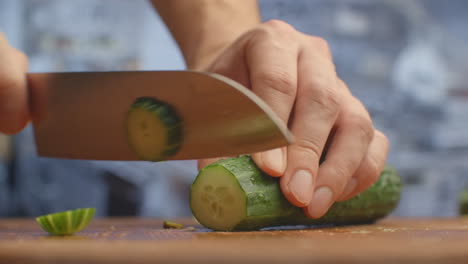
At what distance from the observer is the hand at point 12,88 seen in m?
1.84

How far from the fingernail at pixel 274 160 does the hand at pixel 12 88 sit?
90 centimetres

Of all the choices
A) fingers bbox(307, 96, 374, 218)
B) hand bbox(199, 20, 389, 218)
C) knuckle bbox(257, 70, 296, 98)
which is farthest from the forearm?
fingers bbox(307, 96, 374, 218)

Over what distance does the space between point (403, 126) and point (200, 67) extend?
2.96 m

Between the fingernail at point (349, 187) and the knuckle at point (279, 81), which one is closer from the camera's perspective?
the knuckle at point (279, 81)

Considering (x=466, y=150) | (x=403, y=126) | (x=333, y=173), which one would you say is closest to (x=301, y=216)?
(x=333, y=173)

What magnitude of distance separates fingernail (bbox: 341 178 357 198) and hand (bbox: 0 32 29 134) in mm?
1234

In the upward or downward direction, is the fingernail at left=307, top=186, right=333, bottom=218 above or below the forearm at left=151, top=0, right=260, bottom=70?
below

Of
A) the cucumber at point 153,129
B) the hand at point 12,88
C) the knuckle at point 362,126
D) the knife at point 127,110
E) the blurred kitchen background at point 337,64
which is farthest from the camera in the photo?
the blurred kitchen background at point 337,64

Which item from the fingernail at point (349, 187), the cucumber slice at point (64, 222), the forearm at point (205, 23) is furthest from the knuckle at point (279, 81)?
the cucumber slice at point (64, 222)

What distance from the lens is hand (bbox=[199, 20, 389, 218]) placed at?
1.80m

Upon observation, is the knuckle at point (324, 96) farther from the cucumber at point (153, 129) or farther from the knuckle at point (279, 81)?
the cucumber at point (153, 129)

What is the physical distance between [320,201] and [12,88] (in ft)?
3.81

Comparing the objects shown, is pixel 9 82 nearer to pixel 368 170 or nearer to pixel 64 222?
pixel 64 222

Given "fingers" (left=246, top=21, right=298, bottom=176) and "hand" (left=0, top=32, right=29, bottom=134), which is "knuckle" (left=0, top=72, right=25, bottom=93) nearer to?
"hand" (left=0, top=32, right=29, bottom=134)
